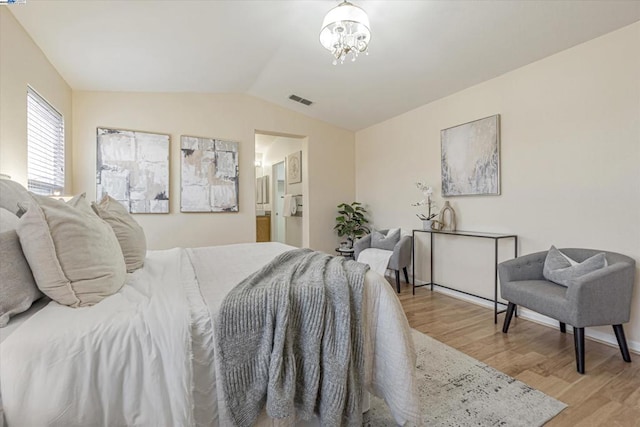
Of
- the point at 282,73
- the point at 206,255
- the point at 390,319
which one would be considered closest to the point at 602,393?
the point at 390,319

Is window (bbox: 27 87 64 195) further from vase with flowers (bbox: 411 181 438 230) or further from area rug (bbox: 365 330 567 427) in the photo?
vase with flowers (bbox: 411 181 438 230)

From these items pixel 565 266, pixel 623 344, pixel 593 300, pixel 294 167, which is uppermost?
pixel 294 167

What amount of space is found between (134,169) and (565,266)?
4.41 meters

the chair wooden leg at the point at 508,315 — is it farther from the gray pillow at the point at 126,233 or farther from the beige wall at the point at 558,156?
the gray pillow at the point at 126,233

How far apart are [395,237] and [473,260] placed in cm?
91

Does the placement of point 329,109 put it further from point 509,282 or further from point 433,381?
point 433,381

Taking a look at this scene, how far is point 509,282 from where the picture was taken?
236 cm

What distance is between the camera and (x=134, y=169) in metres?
3.53

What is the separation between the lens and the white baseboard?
2173 mm

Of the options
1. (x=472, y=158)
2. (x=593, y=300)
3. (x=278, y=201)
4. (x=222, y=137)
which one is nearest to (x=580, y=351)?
(x=593, y=300)

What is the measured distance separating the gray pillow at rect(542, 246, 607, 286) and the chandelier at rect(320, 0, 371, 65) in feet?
7.27

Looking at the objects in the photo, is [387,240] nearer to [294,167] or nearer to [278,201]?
[294,167]

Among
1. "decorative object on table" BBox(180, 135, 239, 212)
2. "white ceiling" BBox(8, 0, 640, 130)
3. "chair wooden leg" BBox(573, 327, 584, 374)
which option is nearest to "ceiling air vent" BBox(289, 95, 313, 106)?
"white ceiling" BBox(8, 0, 640, 130)

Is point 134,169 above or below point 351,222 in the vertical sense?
above
